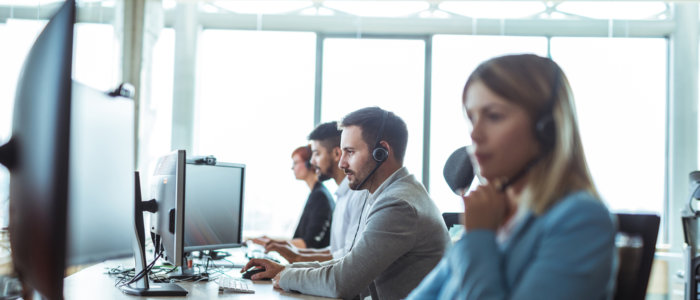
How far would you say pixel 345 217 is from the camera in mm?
3066

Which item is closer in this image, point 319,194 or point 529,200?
point 529,200

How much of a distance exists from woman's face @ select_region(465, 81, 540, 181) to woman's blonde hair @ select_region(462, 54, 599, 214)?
1 centimetres

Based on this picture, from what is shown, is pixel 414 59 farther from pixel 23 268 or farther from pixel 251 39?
pixel 23 268

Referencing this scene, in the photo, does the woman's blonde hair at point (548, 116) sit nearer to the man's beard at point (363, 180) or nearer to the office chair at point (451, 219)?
the office chair at point (451, 219)

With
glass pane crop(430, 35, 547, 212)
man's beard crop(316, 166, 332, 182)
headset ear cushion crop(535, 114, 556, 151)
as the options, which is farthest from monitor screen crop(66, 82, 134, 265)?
glass pane crop(430, 35, 547, 212)

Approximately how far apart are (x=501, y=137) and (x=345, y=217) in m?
2.23

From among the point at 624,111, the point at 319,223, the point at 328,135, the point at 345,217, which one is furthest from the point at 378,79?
the point at 624,111

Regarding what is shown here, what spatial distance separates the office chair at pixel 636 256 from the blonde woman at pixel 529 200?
0.29m

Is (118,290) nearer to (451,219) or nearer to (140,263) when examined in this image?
(140,263)

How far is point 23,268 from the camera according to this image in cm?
77

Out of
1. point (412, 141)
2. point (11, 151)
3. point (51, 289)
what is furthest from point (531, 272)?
point (412, 141)

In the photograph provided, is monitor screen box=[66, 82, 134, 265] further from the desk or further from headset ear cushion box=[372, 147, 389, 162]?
headset ear cushion box=[372, 147, 389, 162]

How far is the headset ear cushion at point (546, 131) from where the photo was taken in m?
0.86

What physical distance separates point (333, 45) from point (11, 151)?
4.23 metres
